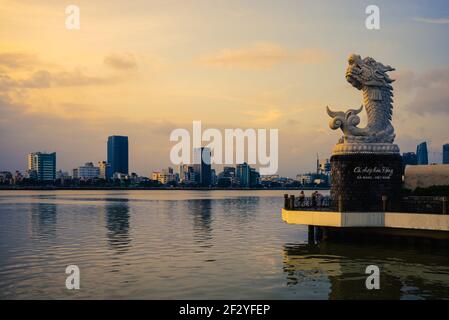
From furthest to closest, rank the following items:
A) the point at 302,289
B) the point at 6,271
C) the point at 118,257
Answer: the point at 118,257 < the point at 6,271 < the point at 302,289

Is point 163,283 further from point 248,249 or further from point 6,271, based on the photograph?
point 248,249

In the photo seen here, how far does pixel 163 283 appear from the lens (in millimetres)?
26078

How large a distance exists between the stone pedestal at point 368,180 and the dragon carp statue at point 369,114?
0.65 meters

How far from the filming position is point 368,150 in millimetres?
38594

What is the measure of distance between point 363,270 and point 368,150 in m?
11.5

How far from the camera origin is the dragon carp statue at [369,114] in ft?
128

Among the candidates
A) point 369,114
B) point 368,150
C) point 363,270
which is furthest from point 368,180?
point 363,270

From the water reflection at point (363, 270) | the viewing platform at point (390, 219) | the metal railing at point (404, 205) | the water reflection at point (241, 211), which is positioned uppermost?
the metal railing at point (404, 205)

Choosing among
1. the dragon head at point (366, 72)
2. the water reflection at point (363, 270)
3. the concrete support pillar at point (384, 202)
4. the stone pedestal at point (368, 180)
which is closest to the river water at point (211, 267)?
the water reflection at point (363, 270)

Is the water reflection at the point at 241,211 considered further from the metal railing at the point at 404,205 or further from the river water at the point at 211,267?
the metal railing at the point at 404,205

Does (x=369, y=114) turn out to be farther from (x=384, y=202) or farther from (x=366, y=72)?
(x=384, y=202)
